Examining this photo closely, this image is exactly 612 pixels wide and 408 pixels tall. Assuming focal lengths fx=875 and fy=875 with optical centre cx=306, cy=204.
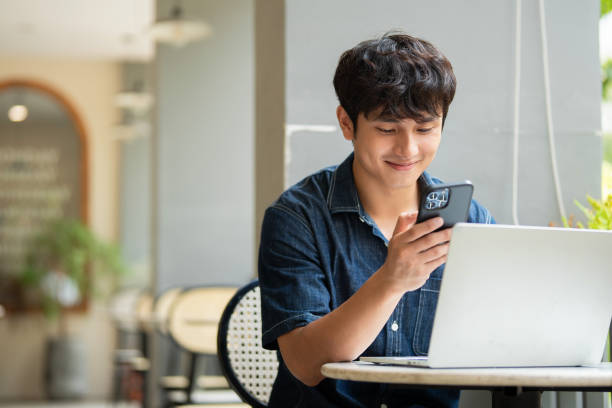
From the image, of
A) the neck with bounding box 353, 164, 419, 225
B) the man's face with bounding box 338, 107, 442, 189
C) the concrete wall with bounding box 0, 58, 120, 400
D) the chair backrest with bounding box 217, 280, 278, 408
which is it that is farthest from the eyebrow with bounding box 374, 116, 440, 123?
the concrete wall with bounding box 0, 58, 120, 400

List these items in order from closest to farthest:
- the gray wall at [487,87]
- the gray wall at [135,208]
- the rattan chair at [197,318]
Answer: the gray wall at [487,87] → the rattan chair at [197,318] → the gray wall at [135,208]

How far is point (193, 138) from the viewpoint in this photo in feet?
18.4

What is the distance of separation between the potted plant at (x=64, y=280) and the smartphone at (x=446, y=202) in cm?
803

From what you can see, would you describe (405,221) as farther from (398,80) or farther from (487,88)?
(487,88)

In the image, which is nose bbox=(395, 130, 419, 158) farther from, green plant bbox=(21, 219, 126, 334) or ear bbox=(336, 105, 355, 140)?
green plant bbox=(21, 219, 126, 334)

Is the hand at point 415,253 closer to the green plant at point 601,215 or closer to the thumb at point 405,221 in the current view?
the thumb at point 405,221

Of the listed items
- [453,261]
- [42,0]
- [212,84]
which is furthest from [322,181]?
[42,0]

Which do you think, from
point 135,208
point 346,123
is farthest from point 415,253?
point 135,208

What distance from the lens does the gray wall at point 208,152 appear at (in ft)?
18.3

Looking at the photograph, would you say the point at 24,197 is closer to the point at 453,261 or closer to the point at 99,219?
the point at 99,219

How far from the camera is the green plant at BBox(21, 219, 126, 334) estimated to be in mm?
8820

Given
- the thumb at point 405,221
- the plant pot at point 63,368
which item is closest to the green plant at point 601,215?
the thumb at point 405,221

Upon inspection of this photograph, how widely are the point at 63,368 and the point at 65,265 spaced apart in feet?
3.40

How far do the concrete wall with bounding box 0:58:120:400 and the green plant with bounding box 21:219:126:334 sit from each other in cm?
21
